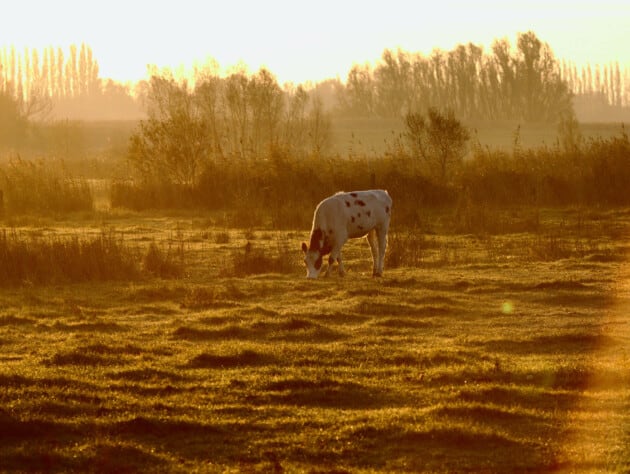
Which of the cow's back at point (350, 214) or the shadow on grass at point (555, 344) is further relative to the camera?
the cow's back at point (350, 214)

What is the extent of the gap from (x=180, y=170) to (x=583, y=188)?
13137 mm

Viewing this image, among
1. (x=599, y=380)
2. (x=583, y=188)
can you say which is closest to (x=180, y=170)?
(x=583, y=188)

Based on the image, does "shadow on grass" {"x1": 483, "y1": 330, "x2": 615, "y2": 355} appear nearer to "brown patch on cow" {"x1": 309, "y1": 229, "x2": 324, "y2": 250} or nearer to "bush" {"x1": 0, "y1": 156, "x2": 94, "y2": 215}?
"brown patch on cow" {"x1": 309, "y1": 229, "x2": 324, "y2": 250}

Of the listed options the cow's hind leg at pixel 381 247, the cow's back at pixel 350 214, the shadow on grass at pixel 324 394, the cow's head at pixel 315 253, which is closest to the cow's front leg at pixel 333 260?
the cow's head at pixel 315 253

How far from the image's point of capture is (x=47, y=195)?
3306 centimetres

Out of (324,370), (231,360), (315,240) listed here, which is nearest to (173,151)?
(315,240)

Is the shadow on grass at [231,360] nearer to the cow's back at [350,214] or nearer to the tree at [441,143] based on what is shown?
the cow's back at [350,214]

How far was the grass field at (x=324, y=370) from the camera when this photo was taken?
8.32 m

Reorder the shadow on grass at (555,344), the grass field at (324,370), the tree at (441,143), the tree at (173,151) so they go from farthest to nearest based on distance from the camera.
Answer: the tree at (173,151)
the tree at (441,143)
the shadow on grass at (555,344)
the grass field at (324,370)

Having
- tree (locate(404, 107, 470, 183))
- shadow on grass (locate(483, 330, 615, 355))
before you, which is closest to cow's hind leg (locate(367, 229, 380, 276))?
shadow on grass (locate(483, 330, 615, 355))

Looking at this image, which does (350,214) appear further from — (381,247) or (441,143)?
(441,143)

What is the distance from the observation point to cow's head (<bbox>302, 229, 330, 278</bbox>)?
18.8 meters

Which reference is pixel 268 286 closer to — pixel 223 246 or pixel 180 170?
pixel 223 246

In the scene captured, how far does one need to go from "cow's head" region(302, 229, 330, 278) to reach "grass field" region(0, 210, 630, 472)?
14.1 inches
